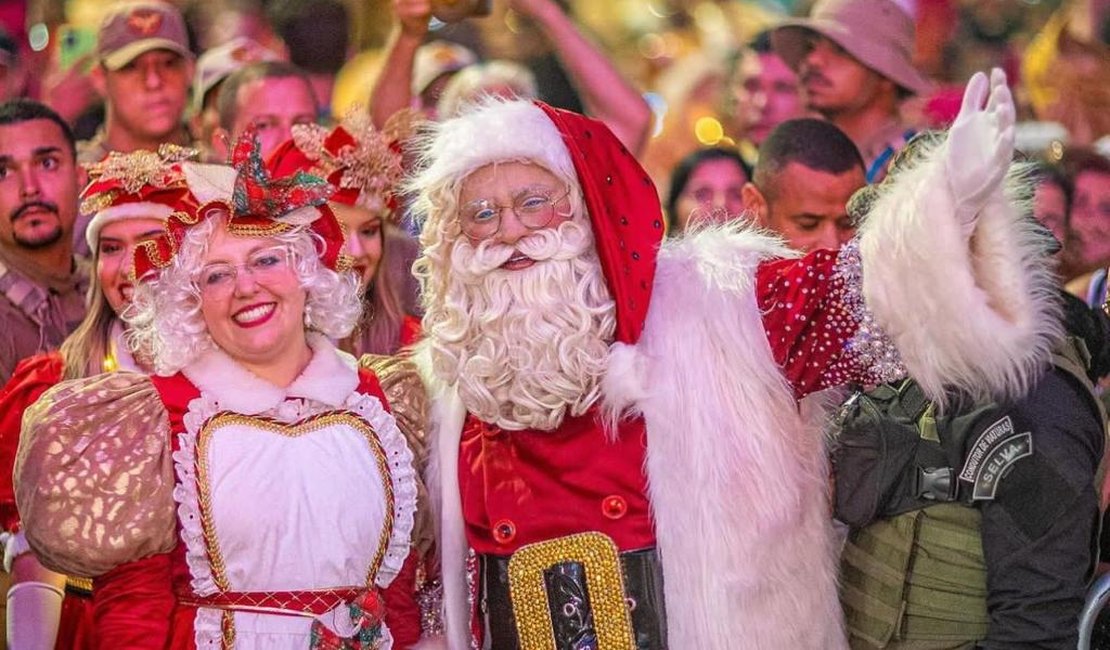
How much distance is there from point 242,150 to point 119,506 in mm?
904

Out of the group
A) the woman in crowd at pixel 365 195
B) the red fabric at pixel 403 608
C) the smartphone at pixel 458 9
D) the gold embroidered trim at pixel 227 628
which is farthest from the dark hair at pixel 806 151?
the gold embroidered trim at pixel 227 628

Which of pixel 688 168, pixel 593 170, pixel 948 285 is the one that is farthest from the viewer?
pixel 688 168

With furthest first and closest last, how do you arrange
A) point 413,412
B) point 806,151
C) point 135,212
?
1. point 806,151
2. point 135,212
3. point 413,412

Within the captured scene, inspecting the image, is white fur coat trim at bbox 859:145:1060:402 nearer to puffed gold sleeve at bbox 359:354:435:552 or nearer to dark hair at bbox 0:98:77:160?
puffed gold sleeve at bbox 359:354:435:552

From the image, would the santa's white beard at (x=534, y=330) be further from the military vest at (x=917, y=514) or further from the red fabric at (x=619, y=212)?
the military vest at (x=917, y=514)

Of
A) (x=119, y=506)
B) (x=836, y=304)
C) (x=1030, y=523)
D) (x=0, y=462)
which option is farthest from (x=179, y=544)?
(x=1030, y=523)

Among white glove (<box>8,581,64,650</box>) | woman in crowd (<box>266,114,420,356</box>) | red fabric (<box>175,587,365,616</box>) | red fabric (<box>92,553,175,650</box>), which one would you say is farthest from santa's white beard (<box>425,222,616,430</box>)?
white glove (<box>8,581,64,650</box>)

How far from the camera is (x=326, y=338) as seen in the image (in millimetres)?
3918

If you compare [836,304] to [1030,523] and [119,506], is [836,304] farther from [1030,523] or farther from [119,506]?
[119,506]

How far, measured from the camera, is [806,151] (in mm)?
5445

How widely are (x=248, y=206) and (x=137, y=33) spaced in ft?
9.87

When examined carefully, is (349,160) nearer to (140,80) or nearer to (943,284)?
(140,80)

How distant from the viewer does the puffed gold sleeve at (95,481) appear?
3457 millimetres

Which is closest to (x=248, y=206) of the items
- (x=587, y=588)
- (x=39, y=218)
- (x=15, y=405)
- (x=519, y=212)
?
(x=519, y=212)
